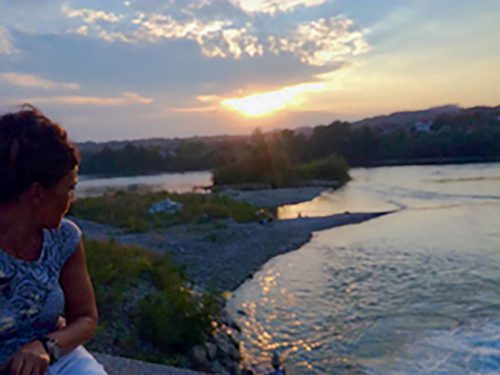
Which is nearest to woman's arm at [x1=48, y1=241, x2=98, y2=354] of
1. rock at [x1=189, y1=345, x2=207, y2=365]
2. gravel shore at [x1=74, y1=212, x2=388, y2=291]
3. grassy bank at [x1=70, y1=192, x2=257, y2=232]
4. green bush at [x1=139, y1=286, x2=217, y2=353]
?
green bush at [x1=139, y1=286, x2=217, y2=353]

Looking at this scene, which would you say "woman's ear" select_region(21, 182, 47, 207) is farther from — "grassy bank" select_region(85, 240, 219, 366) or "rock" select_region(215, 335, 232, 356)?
"rock" select_region(215, 335, 232, 356)

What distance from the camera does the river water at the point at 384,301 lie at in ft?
28.4

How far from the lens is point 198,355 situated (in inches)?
291

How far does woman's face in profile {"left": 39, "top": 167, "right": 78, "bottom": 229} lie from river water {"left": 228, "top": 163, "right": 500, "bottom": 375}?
6894 millimetres

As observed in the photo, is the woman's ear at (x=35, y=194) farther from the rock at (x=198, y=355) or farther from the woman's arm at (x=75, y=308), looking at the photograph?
the rock at (x=198, y=355)

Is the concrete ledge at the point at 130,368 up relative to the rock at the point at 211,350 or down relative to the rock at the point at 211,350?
up

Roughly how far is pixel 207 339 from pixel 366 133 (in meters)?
64.6

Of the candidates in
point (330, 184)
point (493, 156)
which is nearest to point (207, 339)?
point (330, 184)

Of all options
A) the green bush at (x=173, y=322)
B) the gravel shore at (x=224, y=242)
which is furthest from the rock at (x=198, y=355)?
the gravel shore at (x=224, y=242)

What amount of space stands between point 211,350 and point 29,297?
6170 millimetres

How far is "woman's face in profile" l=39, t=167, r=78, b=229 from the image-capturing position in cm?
186

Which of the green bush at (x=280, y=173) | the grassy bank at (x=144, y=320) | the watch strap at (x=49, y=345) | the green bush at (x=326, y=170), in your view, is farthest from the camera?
the green bush at (x=326, y=170)

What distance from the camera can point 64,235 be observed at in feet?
6.54

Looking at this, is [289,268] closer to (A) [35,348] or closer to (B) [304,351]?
(B) [304,351]
